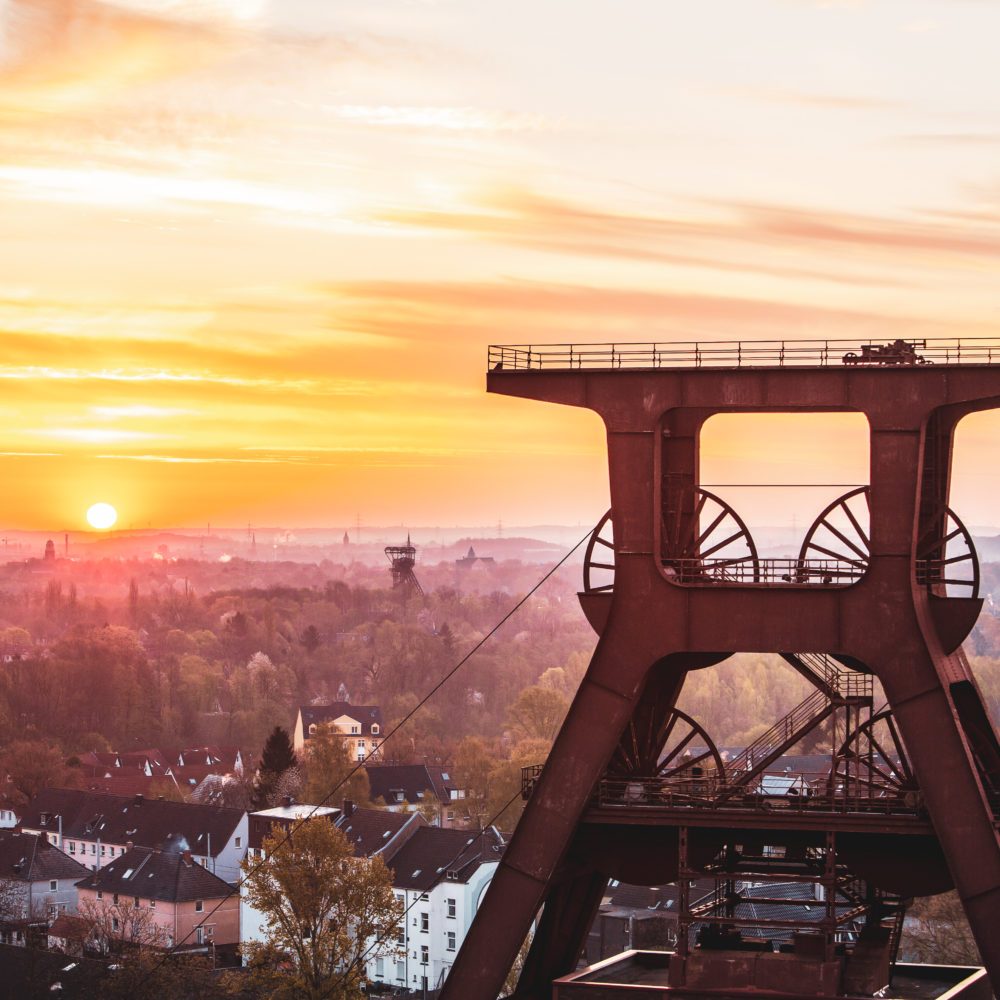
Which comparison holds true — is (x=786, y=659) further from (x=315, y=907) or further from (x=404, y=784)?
(x=404, y=784)

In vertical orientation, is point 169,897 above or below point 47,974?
above

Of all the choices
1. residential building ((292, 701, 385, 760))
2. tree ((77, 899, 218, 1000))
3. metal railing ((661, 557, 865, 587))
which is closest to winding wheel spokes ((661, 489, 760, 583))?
metal railing ((661, 557, 865, 587))

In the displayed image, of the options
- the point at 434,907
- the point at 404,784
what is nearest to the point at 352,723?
the point at 404,784

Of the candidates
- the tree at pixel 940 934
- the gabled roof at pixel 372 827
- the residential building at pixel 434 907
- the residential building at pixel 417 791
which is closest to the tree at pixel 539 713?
the residential building at pixel 417 791

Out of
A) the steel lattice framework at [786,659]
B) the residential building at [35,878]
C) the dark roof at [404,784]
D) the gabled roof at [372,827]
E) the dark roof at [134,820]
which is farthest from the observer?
the dark roof at [404,784]

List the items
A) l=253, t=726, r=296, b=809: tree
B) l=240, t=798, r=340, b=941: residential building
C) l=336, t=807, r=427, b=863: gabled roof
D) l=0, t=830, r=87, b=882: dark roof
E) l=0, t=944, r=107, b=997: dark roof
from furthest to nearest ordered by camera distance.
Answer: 1. l=253, t=726, r=296, b=809: tree
2. l=0, t=830, r=87, b=882: dark roof
3. l=336, t=807, r=427, b=863: gabled roof
4. l=240, t=798, r=340, b=941: residential building
5. l=0, t=944, r=107, b=997: dark roof

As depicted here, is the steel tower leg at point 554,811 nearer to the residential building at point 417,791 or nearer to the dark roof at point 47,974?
the dark roof at point 47,974

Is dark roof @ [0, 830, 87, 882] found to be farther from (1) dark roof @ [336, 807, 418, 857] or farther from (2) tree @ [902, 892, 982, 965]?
(2) tree @ [902, 892, 982, 965]
